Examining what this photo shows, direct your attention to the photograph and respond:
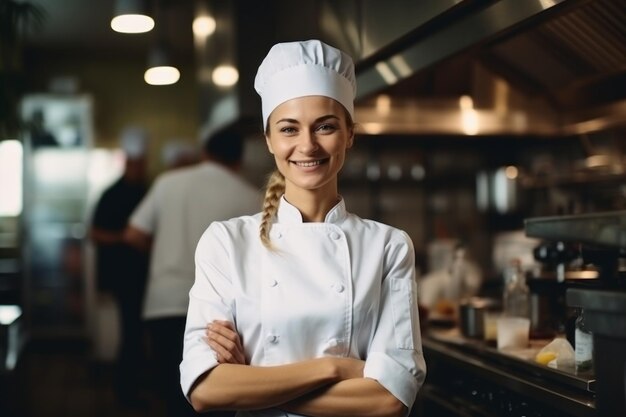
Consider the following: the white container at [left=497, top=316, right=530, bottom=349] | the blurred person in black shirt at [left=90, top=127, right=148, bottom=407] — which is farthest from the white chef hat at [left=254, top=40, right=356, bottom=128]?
the blurred person in black shirt at [left=90, top=127, right=148, bottom=407]

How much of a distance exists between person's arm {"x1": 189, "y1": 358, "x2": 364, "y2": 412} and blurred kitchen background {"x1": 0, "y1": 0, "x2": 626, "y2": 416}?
3.65ft

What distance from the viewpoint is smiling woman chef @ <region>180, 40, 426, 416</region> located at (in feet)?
→ 5.94

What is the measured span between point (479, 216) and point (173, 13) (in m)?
3.07

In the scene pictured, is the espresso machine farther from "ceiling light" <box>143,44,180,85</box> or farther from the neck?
"ceiling light" <box>143,44,180,85</box>

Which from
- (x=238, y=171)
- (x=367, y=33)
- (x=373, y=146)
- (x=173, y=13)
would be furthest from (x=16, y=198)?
(x=367, y=33)

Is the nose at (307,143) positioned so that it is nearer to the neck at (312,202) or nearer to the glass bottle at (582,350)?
the neck at (312,202)

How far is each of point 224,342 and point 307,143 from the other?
45cm

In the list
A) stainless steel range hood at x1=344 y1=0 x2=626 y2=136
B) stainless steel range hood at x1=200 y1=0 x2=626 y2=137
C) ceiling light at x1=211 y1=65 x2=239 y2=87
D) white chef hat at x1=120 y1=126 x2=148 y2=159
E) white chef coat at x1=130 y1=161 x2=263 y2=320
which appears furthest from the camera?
white chef hat at x1=120 y1=126 x2=148 y2=159

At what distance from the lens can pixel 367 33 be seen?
336cm

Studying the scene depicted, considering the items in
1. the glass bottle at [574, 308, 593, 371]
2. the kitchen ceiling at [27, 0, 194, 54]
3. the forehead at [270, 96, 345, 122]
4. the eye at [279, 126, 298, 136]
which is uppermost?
the kitchen ceiling at [27, 0, 194, 54]

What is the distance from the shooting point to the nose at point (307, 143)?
1.87 meters

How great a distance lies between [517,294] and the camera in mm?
3037

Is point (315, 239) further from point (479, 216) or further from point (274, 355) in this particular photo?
point (479, 216)

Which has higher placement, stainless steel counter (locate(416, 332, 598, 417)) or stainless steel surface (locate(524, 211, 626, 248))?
stainless steel surface (locate(524, 211, 626, 248))
